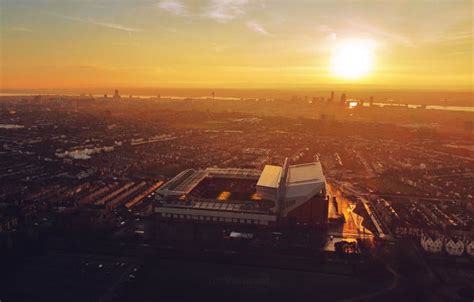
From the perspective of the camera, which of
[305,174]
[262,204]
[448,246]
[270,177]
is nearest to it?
[448,246]

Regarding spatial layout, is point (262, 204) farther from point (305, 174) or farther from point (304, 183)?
point (305, 174)

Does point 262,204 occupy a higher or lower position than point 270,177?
lower

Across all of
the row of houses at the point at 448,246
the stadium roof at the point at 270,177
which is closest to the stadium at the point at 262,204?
the stadium roof at the point at 270,177

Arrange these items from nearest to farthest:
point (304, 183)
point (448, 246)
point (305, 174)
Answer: point (448, 246) < point (304, 183) < point (305, 174)

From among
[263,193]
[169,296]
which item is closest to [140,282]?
[169,296]

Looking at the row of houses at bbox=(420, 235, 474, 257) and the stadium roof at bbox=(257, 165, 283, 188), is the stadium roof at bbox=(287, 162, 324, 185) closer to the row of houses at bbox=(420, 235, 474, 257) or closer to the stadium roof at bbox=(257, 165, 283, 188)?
the stadium roof at bbox=(257, 165, 283, 188)

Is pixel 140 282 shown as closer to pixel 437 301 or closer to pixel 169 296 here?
pixel 169 296

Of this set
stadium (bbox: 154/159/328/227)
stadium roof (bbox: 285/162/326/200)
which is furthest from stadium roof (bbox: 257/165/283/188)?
stadium roof (bbox: 285/162/326/200)

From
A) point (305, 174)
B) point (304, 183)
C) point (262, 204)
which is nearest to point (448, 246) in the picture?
point (304, 183)
